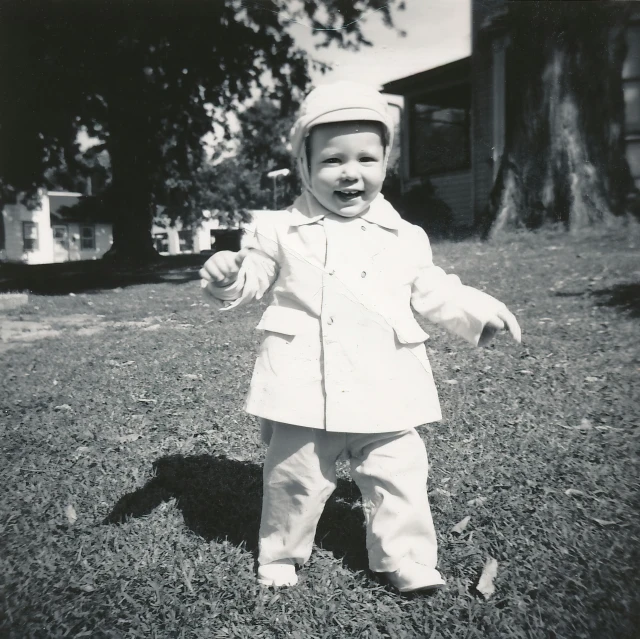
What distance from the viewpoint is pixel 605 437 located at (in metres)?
3.00

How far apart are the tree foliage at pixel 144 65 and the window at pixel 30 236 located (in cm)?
2372

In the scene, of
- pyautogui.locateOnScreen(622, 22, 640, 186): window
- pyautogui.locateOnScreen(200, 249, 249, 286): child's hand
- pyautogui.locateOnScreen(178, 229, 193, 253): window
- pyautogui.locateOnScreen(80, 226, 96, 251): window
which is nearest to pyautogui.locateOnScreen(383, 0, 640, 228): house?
pyautogui.locateOnScreen(200, 249, 249, 286): child's hand

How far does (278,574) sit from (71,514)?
94 cm

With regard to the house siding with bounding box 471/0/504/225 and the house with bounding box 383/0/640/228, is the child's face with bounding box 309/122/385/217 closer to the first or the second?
the house with bounding box 383/0/640/228

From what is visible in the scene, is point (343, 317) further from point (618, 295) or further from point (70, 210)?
point (70, 210)

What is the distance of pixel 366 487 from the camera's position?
1.95 m

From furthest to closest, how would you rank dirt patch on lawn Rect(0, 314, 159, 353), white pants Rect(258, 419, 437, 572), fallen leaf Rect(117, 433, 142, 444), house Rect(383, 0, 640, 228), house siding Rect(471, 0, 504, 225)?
dirt patch on lawn Rect(0, 314, 159, 353) → fallen leaf Rect(117, 433, 142, 444) → house siding Rect(471, 0, 504, 225) → house Rect(383, 0, 640, 228) → white pants Rect(258, 419, 437, 572)

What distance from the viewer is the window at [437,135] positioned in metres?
2.62

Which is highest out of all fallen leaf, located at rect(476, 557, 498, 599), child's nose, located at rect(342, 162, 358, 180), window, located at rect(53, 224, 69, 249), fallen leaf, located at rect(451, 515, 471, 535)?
window, located at rect(53, 224, 69, 249)

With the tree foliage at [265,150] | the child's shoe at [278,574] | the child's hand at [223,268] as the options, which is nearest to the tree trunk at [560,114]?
the tree foliage at [265,150]

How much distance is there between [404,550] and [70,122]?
10079mm

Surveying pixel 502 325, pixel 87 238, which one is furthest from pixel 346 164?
pixel 87 238

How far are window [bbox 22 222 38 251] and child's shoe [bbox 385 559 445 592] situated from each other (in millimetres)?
35817

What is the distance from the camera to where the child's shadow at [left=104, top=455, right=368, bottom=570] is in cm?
230
